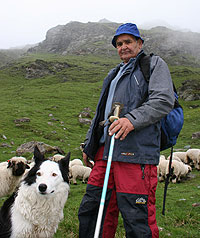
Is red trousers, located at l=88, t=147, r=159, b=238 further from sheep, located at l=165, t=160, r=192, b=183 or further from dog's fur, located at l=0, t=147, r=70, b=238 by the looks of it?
sheep, located at l=165, t=160, r=192, b=183

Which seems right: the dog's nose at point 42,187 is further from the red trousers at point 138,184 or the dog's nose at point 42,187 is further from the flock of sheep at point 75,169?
the red trousers at point 138,184

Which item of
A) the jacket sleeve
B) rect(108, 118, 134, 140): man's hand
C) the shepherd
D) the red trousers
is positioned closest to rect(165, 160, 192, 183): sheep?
the shepherd

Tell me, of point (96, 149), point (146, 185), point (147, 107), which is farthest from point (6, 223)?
point (147, 107)

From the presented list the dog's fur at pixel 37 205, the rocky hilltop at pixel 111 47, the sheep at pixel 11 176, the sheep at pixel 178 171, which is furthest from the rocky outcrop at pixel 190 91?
the rocky hilltop at pixel 111 47

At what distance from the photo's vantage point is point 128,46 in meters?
3.60

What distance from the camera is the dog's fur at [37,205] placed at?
12.8ft

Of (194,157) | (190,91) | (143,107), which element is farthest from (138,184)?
A: (190,91)

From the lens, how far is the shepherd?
9.48ft

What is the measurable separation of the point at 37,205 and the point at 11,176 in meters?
5.39

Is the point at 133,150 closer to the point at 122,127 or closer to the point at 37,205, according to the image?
the point at 122,127

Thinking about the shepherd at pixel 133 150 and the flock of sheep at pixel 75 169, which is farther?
the flock of sheep at pixel 75 169

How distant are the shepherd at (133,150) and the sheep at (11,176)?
6.08 metres

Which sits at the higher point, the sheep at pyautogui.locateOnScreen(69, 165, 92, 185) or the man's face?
the man's face

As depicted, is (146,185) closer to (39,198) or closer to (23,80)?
(39,198)
